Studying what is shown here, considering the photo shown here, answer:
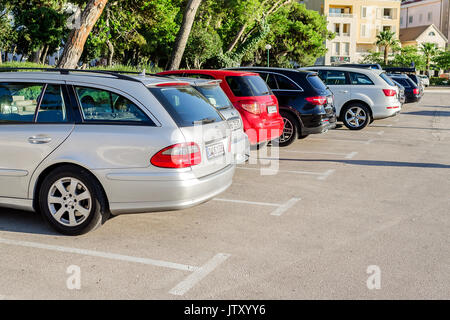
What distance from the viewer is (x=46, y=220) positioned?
5.57 m

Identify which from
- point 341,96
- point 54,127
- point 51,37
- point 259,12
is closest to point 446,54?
point 259,12

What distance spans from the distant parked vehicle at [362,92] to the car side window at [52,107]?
10821mm

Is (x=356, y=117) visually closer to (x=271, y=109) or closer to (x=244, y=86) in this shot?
(x=271, y=109)

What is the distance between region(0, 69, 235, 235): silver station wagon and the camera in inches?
204

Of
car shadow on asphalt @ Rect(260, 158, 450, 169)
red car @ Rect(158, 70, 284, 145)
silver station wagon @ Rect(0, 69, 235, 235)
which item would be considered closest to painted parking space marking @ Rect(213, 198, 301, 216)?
silver station wagon @ Rect(0, 69, 235, 235)

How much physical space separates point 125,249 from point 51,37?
117ft

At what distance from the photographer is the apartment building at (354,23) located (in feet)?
263

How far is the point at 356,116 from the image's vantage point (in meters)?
15.6

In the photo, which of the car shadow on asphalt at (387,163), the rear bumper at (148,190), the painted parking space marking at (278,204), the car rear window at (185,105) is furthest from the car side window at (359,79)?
the rear bumper at (148,190)

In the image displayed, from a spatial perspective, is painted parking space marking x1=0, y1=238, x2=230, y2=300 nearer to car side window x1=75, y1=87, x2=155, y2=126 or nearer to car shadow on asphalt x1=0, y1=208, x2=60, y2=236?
car shadow on asphalt x1=0, y1=208, x2=60, y2=236

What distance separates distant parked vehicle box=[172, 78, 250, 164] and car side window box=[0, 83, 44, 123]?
166 cm

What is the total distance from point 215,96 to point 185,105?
2.07m

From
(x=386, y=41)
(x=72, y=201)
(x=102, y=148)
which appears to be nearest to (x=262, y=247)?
(x=102, y=148)

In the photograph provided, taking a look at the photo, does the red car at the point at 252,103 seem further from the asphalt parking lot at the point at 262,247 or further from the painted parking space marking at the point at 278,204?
the painted parking space marking at the point at 278,204
